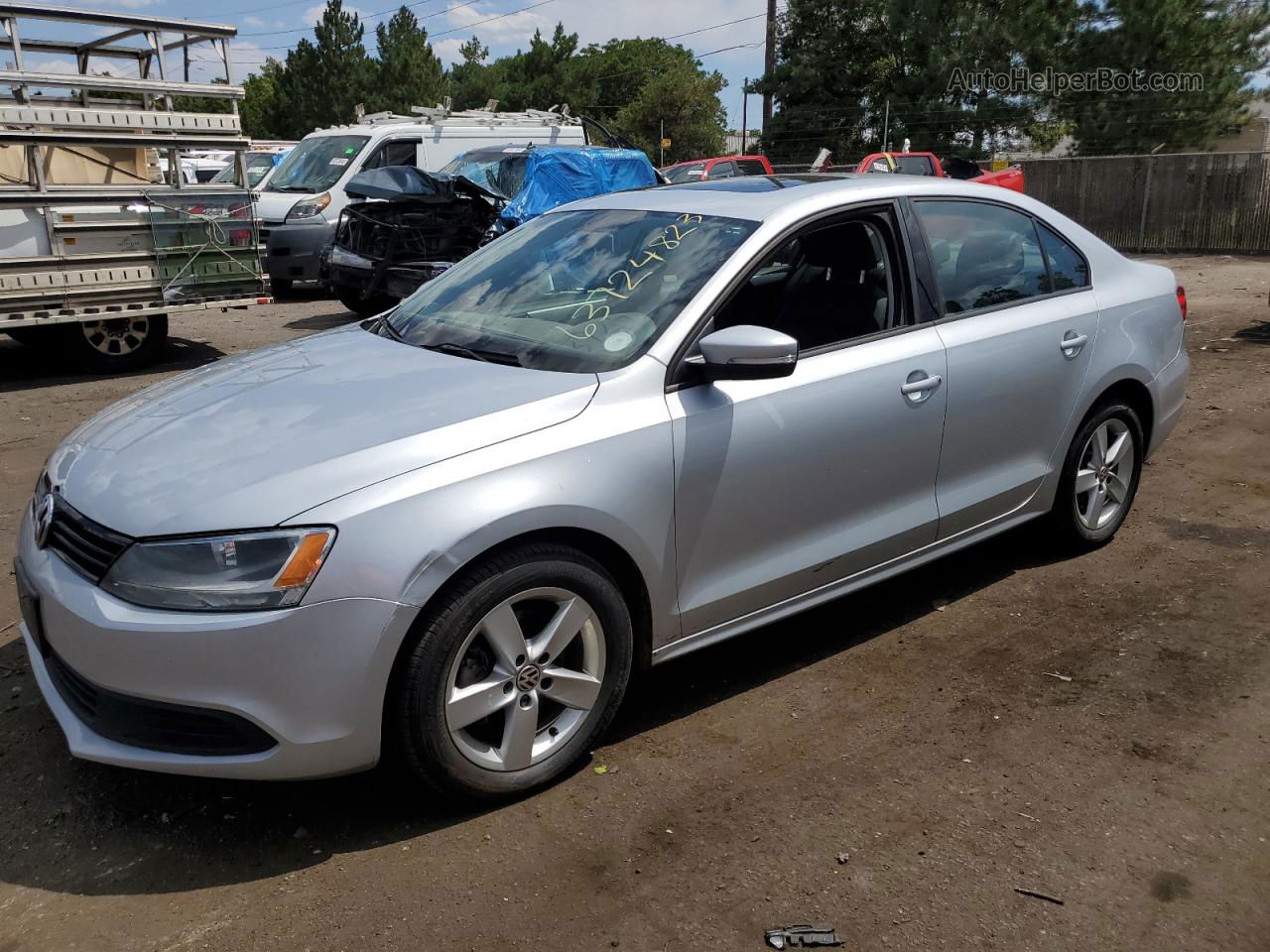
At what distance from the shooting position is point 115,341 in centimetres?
950

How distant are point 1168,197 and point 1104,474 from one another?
707 inches

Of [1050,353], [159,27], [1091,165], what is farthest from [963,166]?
[1050,353]

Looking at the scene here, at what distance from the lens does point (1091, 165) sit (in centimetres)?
2141

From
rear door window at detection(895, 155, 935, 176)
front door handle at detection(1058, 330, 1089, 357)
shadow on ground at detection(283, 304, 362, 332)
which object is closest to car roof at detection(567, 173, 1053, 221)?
front door handle at detection(1058, 330, 1089, 357)

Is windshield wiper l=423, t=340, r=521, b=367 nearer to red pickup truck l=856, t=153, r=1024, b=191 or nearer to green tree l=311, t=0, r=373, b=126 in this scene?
red pickup truck l=856, t=153, r=1024, b=191

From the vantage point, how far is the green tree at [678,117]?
2051 inches

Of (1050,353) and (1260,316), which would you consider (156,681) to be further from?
(1260,316)

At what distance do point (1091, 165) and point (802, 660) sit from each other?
20448mm

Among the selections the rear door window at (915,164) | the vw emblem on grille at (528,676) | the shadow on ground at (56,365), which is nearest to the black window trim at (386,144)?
the shadow on ground at (56,365)

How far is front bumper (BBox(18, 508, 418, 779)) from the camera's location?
2604 millimetres

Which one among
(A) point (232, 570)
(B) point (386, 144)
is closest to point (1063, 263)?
(A) point (232, 570)

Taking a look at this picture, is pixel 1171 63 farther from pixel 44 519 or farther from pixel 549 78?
pixel 549 78

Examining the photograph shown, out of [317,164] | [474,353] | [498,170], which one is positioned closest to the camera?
[474,353]

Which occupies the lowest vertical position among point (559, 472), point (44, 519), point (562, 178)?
point (44, 519)
